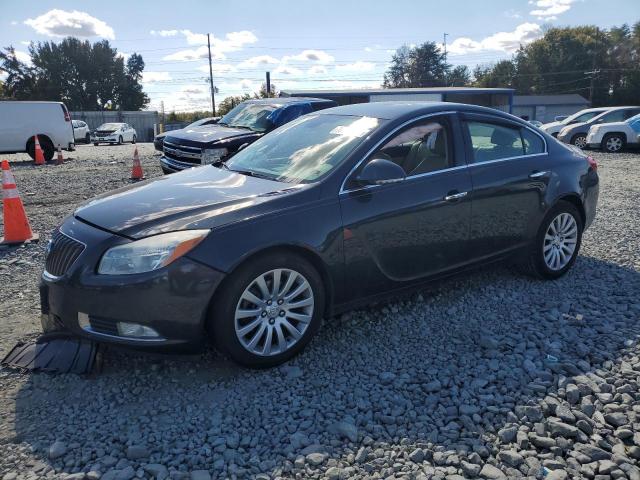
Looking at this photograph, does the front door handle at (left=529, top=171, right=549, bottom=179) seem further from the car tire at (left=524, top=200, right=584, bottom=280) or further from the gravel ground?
the gravel ground

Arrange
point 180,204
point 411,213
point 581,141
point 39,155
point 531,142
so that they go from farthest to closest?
point 581,141 < point 39,155 < point 531,142 < point 411,213 < point 180,204

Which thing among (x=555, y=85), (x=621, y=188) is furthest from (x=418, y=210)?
(x=555, y=85)

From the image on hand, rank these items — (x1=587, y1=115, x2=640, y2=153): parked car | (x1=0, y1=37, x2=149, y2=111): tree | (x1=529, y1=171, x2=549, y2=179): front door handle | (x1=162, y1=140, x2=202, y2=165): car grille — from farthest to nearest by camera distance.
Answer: (x1=0, y1=37, x2=149, y2=111): tree → (x1=587, y1=115, x2=640, y2=153): parked car → (x1=162, y1=140, x2=202, y2=165): car grille → (x1=529, y1=171, x2=549, y2=179): front door handle

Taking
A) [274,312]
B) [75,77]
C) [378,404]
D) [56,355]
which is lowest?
[378,404]

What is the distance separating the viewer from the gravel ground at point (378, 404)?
101 inches

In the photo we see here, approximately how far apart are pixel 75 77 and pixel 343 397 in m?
79.6

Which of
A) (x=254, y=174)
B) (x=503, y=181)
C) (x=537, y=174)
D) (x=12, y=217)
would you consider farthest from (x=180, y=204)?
(x=12, y=217)

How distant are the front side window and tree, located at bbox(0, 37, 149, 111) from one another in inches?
2935

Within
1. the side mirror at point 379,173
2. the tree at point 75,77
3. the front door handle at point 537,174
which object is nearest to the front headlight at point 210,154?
the front door handle at point 537,174

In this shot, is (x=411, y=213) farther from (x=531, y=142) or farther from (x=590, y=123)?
(x=590, y=123)

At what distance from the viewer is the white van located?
16359mm

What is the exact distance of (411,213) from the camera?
12.8 feet

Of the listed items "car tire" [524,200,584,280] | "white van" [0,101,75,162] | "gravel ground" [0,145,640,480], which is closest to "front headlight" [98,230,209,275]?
"gravel ground" [0,145,640,480]

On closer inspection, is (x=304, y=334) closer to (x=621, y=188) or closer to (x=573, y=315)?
(x=573, y=315)
